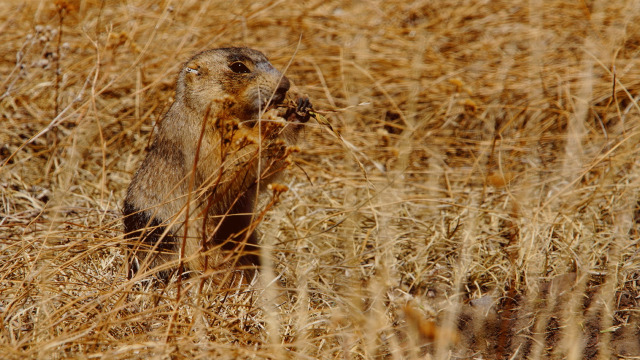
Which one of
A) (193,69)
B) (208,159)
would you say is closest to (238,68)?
(193,69)

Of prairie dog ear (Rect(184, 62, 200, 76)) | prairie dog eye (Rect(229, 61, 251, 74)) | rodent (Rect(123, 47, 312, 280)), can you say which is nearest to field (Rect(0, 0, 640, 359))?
rodent (Rect(123, 47, 312, 280))

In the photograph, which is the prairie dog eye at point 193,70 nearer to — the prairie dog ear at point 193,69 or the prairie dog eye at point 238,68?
the prairie dog ear at point 193,69

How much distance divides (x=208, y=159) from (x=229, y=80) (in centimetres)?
42

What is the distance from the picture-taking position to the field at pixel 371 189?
265cm

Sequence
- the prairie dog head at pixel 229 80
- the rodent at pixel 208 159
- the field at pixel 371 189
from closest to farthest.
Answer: the field at pixel 371 189
the rodent at pixel 208 159
the prairie dog head at pixel 229 80

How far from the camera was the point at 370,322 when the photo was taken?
2496 mm

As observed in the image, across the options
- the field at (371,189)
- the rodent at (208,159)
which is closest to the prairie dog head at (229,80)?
the rodent at (208,159)

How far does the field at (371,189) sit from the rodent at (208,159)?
0.16 meters

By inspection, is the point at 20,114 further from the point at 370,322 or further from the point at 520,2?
the point at 520,2

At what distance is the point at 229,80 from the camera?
3.21m

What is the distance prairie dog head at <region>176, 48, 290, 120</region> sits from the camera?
3152 mm

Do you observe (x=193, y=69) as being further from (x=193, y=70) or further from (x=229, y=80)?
(x=229, y=80)

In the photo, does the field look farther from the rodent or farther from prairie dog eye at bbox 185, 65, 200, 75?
prairie dog eye at bbox 185, 65, 200, 75

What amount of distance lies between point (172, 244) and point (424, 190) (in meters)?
1.85
